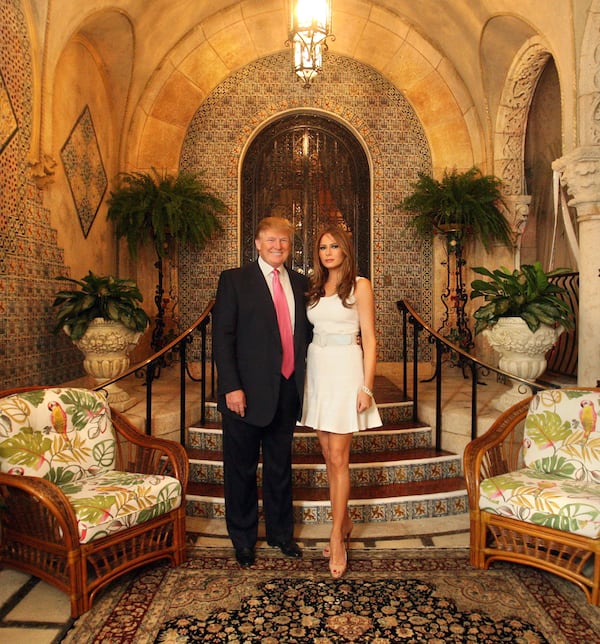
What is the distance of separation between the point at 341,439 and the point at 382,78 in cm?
601

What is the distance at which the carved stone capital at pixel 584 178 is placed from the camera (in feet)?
15.5

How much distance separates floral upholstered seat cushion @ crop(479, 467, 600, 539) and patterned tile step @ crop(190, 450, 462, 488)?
1.05m

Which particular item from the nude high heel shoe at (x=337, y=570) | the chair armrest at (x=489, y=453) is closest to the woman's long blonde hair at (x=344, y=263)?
the chair armrest at (x=489, y=453)

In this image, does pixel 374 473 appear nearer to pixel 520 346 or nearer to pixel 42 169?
pixel 520 346

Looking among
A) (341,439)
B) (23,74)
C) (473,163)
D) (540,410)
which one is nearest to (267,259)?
(341,439)

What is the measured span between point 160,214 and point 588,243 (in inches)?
171

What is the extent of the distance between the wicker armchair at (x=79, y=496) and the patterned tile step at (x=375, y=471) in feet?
2.83

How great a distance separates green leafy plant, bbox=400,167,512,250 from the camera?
652cm

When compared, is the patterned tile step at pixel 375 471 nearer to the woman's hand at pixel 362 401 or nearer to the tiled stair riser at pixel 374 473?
the tiled stair riser at pixel 374 473

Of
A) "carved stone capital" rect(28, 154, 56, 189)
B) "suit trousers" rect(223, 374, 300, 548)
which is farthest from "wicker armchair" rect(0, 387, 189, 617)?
"carved stone capital" rect(28, 154, 56, 189)

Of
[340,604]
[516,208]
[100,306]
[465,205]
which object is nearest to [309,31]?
[465,205]

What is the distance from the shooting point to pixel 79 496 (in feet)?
9.25

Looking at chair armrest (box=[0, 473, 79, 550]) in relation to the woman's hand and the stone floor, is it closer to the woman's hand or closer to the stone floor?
the stone floor

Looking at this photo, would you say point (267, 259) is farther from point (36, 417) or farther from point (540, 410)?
point (540, 410)
